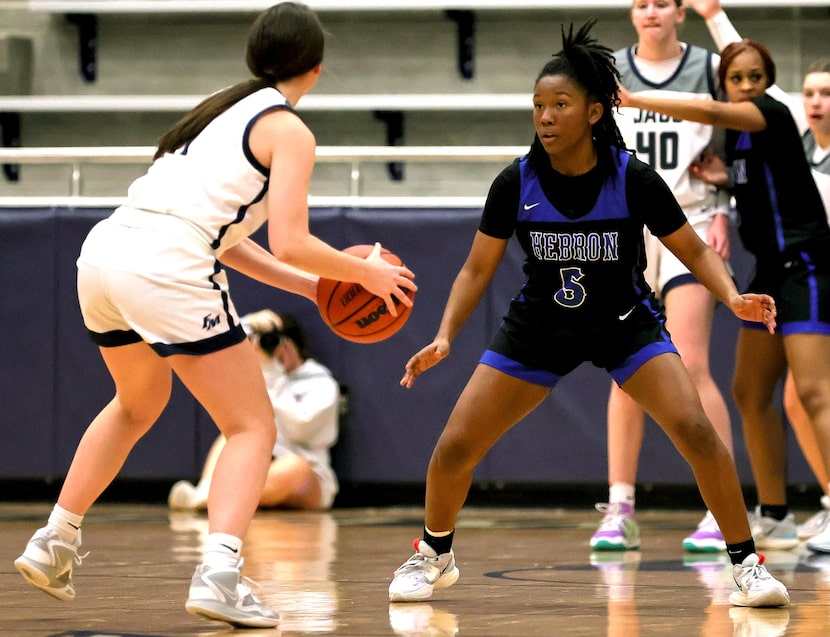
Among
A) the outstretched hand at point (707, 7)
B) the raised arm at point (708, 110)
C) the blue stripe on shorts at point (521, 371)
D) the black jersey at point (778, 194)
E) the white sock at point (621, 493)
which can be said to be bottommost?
the white sock at point (621, 493)

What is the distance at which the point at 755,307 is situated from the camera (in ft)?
12.1

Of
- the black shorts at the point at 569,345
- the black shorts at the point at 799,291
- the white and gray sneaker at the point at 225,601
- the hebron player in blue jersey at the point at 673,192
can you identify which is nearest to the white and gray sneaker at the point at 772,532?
the hebron player in blue jersey at the point at 673,192

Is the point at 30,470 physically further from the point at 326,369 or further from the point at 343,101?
the point at 343,101

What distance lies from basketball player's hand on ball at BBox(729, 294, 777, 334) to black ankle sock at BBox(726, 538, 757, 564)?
0.61 m

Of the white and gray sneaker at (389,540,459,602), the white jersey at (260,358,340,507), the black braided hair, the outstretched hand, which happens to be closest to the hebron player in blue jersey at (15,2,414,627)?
the white and gray sneaker at (389,540,459,602)

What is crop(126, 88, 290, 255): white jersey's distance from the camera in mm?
3424

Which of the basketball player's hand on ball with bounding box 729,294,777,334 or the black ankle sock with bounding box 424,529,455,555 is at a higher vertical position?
the basketball player's hand on ball with bounding box 729,294,777,334

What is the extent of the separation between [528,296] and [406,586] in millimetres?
903

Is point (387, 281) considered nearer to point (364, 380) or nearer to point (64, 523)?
point (64, 523)

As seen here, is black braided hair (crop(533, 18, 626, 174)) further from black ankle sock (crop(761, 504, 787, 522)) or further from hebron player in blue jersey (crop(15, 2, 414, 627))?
black ankle sock (crop(761, 504, 787, 522))

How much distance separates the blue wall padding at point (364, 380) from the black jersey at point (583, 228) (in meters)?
3.40

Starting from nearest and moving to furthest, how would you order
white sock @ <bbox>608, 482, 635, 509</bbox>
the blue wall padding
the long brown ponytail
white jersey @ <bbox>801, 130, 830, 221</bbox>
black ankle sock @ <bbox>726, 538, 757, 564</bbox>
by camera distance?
the long brown ponytail → black ankle sock @ <bbox>726, 538, 757, 564</bbox> → white sock @ <bbox>608, 482, 635, 509</bbox> → white jersey @ <bbox>801, 130, 830, 221</bbox> → the blue wall padding

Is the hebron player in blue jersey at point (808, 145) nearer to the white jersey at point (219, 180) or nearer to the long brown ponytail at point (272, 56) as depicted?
the long brown ponytail at point (272, 56)

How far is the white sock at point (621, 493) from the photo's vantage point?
553cm
